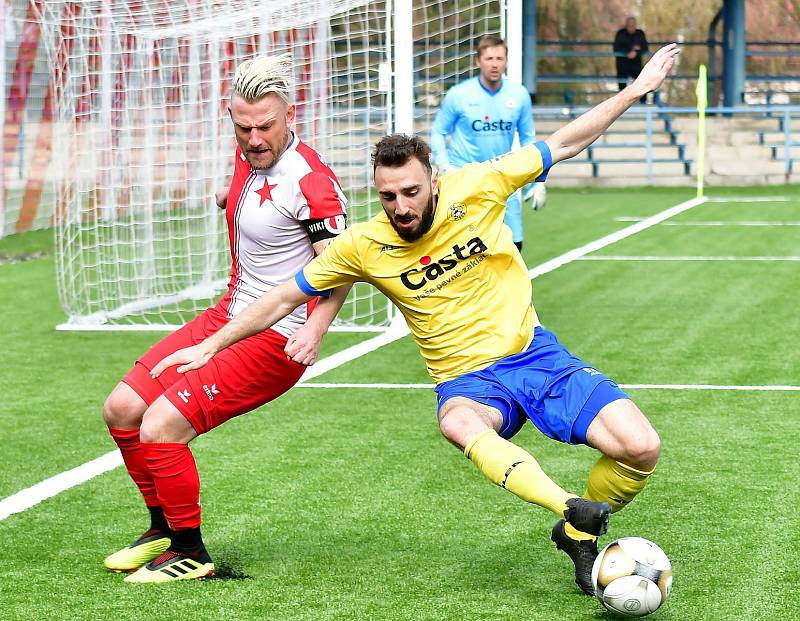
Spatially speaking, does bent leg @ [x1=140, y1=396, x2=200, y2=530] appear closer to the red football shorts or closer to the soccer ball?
the red football shorts

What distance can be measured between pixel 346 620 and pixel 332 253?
126cm

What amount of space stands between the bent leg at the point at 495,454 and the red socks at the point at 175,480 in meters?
0.93

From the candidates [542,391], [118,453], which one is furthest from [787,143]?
[542,391]

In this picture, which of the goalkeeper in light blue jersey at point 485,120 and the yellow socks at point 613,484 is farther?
the goalkeeper in light blue jersey at point 485,120

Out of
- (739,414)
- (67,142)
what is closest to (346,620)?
Answer: (739,414)

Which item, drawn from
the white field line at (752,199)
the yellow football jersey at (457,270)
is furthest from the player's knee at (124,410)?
the white field line at (752,199)

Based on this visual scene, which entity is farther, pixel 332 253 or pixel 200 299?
pixel 200 299

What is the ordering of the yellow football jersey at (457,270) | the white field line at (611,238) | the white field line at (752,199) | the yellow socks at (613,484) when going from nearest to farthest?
the yellow socks at (613,484), the yellow football jersey at (457,270), the white field line at (611,238), the white field line at (752,199)

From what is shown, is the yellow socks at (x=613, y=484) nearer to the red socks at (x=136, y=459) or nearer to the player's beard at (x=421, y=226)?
the player's beard at (x=421, y=226)

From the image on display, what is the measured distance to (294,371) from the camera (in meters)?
→ 5.26

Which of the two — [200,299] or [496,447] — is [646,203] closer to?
[200,299]

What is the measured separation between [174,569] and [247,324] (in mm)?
929

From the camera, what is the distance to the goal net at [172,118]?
11031 mm

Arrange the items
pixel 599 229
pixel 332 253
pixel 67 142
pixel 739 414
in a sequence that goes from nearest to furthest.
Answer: pixel 332 253, pixel 739 414, pixel 67 142, pixel 599 229
